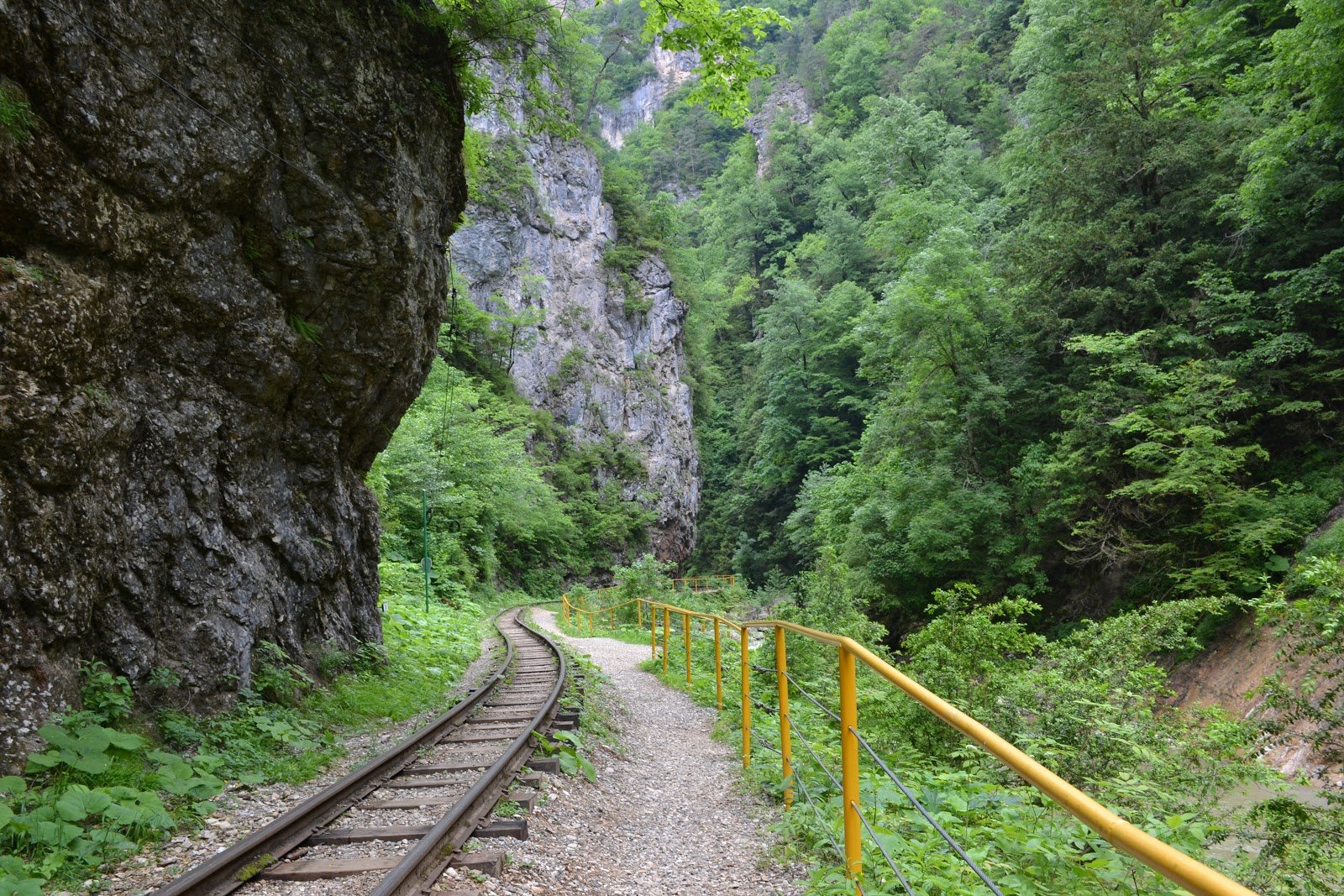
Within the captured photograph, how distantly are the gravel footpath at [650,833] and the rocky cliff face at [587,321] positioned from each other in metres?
33.1

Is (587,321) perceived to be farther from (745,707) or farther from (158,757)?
(158,757)

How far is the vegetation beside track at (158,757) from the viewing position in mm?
3662

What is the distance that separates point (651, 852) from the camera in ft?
14.6

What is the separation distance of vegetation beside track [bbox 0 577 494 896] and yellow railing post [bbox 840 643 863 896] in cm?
339

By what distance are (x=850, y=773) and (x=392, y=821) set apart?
283 cm

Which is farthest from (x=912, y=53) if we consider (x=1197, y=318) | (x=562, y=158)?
(x=1197, y=318)

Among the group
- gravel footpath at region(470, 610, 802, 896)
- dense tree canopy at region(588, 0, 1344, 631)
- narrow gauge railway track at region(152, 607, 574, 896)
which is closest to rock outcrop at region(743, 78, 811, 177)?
dense tree canopy at region(588, 0, 1344, 631)

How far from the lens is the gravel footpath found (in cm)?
384

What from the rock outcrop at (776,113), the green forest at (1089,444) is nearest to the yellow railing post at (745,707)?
the green forest at (1089,444)

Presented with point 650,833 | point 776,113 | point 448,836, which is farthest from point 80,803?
point 776,113

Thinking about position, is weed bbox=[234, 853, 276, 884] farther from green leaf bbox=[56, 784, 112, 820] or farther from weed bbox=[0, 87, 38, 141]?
weed bbox=[0, 87, 38, 141]

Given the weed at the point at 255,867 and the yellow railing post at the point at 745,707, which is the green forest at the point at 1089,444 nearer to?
the yellow railing post at the point at 745,707

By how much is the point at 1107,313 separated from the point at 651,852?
16.4 metres

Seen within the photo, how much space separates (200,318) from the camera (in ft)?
20.9
